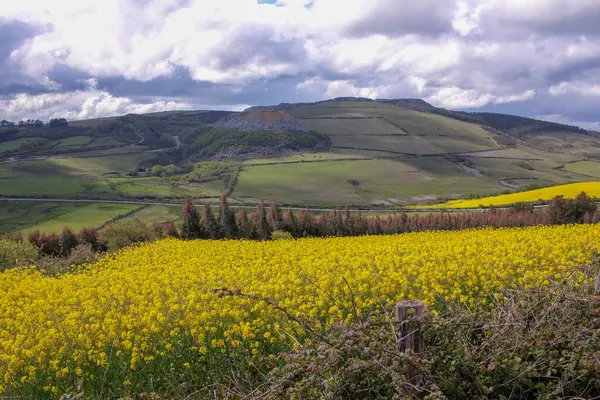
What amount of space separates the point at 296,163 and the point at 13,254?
111 metres

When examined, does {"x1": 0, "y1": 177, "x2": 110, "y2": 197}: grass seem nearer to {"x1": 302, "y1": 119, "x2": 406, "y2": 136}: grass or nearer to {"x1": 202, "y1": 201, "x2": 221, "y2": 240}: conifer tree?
{"x1": 202, "y1": 201, "x2": 221, "y2": 240}: conifer tree

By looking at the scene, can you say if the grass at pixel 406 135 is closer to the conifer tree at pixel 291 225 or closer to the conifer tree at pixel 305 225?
the conifer tree at pixel 305 225

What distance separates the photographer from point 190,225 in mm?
43469

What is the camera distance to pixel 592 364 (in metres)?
5.02

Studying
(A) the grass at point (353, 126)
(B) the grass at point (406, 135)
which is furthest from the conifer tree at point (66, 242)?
(A) the grass at point (353, 126)

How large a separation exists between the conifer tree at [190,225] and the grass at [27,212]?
1738 inches

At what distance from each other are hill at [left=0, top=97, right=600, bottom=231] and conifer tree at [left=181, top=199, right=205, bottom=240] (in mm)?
36067

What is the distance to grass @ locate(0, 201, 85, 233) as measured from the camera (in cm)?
7659

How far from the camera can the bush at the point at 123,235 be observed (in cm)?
3284

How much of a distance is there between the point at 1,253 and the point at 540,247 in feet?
91.6

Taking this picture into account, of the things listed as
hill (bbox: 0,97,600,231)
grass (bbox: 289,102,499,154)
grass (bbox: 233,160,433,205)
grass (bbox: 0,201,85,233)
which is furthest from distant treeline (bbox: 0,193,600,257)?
grass (bbox: 289,102,499,154)

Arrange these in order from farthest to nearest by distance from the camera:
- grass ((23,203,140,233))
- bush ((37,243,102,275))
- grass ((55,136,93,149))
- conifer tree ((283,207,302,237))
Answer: grass ((55,136,93,149)), grass ((23,203,140,233)), conifer tree ((283,207,302,237)), bush ((37,243,102,275))

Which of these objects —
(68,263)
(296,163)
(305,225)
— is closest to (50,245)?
(68,263)

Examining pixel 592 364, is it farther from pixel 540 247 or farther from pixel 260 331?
pixel 540 247
